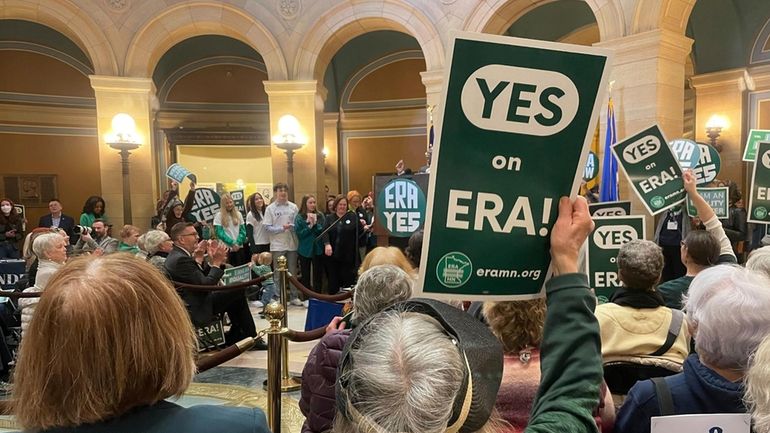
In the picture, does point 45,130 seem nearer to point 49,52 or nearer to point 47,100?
point 47,100

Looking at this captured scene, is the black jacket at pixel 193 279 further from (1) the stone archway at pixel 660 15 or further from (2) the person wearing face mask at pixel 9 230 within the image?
(1) the stone archway at pixel 660 15

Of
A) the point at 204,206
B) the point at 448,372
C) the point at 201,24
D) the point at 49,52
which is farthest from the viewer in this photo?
the point at 49,52

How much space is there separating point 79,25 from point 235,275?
7.31 meters

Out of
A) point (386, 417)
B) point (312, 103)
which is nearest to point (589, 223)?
point (386, 417)

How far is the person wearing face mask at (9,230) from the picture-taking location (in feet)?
27.4

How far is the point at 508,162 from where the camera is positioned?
4.40ft

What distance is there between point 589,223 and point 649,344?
4.07 ft

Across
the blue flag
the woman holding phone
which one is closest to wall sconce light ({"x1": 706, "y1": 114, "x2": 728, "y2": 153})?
the blue flag

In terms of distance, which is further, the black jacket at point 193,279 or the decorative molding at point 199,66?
the decorative molding at point 199,66

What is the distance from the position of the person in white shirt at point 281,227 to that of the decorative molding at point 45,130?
8.05m

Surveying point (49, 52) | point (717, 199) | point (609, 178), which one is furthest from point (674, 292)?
point (49, 52)

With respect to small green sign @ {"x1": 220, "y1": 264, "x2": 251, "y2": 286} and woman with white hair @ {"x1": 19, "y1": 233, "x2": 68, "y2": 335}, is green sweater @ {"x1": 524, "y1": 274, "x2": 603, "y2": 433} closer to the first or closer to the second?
woman with white hair @ {"x1": 19, "y1": 233, "x2": 68, "y2": 335}

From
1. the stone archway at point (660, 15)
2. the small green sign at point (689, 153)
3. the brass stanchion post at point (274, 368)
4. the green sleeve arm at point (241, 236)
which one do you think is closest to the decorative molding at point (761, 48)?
the stone archway at point (660, 15)

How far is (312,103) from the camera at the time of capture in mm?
10422
